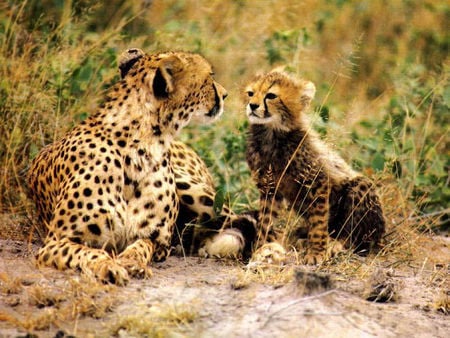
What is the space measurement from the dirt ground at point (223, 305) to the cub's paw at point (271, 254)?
0.19 m

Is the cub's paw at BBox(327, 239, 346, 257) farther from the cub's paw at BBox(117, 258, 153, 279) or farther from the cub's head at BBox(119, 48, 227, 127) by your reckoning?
the cub's paw at BBox(117, 258, 153, 279)

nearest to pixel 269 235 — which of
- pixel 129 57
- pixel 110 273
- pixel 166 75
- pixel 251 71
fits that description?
pixel 166 75

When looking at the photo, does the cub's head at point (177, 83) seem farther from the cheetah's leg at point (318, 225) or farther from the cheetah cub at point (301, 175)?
the cheetah's leg at point (318, 225)

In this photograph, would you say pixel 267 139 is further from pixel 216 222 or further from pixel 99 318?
→ pixel 99 318

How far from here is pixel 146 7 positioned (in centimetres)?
731

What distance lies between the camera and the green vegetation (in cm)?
539

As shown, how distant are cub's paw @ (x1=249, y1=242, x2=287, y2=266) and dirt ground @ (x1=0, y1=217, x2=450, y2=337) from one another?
186 mm

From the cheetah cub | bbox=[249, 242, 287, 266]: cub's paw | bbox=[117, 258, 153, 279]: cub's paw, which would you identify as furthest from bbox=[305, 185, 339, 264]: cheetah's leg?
bbox=[117, 258, 153, 279]: cub's paw

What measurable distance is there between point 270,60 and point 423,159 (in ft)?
4.85

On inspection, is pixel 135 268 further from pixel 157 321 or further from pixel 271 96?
pixel 271 96

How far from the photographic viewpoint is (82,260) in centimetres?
373

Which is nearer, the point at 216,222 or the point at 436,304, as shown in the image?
the point at 436,304

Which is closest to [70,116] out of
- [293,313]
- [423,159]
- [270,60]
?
[270,60]

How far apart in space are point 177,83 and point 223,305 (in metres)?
1.22
